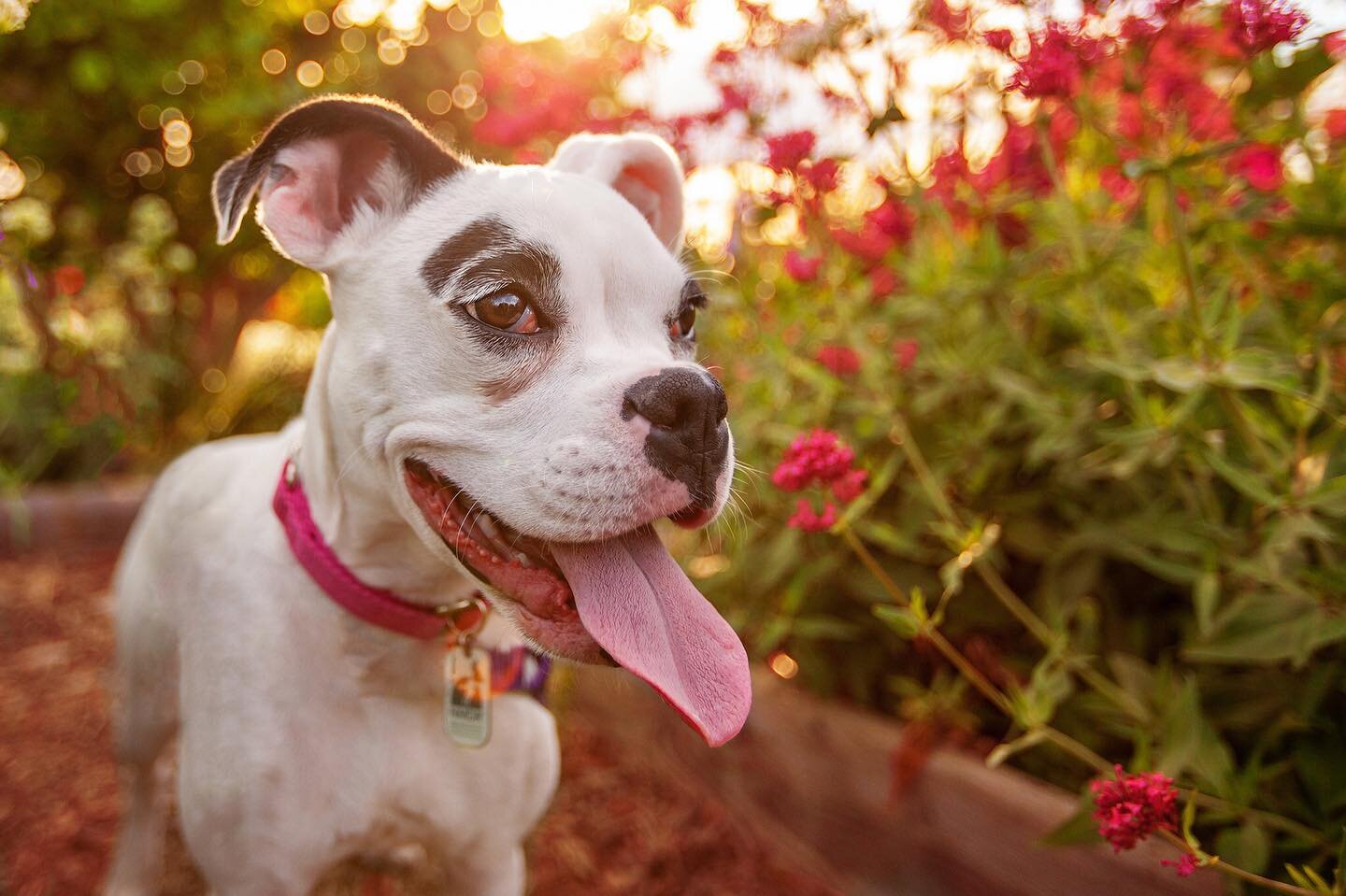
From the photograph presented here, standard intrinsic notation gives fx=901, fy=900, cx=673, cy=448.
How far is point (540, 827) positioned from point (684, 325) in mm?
1990

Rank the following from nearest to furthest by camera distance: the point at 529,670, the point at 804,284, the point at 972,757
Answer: the point at 529,670 < the point at 972,757 < the point at 804,284

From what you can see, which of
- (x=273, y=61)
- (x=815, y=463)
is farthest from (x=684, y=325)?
(x=273, y=61)

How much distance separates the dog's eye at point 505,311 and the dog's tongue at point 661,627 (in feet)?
1.30

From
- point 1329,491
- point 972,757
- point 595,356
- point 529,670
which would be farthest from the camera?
point 972,757

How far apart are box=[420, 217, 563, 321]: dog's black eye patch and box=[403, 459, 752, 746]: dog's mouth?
0.33 metres

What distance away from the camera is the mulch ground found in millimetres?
2787

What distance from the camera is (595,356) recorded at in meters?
1.58

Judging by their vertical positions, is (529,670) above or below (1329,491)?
below

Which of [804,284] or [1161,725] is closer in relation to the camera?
[1161,725]

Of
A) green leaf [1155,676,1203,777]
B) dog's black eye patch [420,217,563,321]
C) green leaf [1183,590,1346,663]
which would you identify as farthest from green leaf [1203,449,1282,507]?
dog's black eye patch [420,217,563,321]

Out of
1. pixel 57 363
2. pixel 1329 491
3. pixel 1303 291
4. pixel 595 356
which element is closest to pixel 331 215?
pixel 595 356

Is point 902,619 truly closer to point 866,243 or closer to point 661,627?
point 661,627

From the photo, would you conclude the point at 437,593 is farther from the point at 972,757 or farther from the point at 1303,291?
the point at 1303,291

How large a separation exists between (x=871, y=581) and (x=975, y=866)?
79 cm
